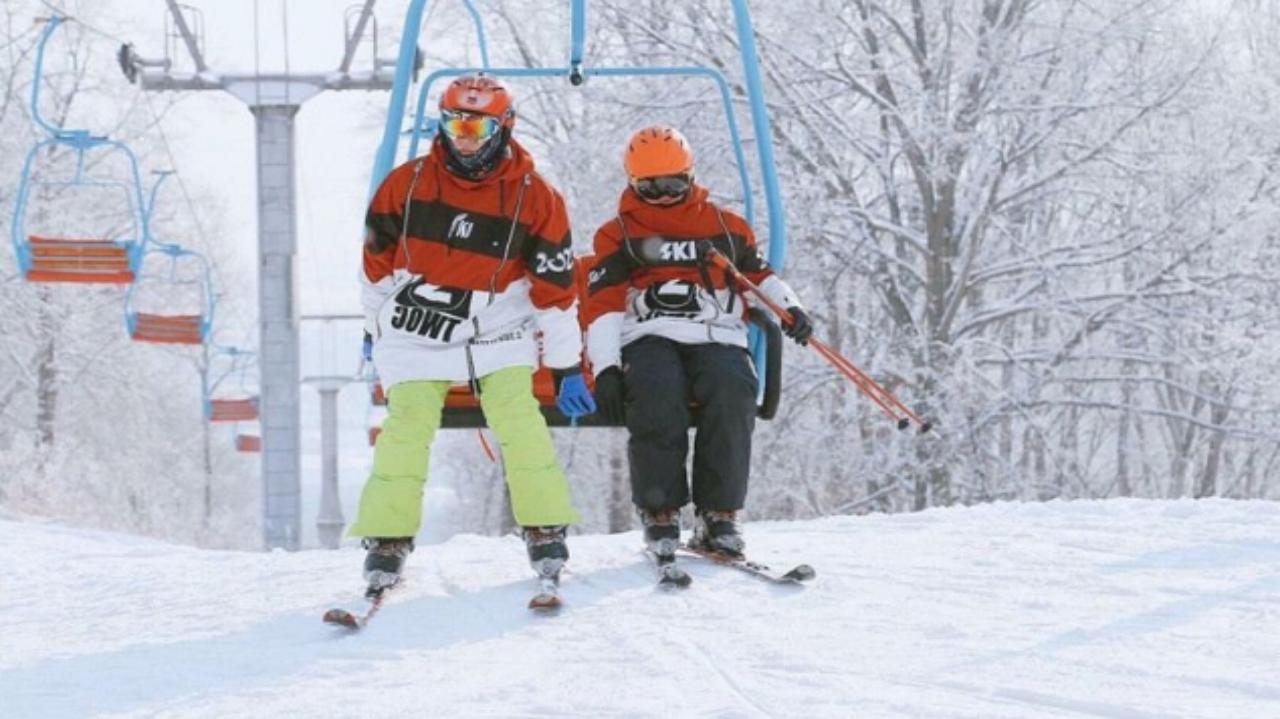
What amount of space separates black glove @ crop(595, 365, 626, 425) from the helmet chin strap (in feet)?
2.60

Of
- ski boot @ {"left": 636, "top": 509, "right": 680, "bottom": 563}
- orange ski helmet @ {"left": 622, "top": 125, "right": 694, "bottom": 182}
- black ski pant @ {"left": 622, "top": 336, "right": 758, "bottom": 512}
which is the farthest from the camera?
orange ski helmet @ {"left": 622, "top": 125, "right": 694, "bottom": 182}

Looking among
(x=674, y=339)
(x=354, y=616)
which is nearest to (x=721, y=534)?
(x=674, y=339)

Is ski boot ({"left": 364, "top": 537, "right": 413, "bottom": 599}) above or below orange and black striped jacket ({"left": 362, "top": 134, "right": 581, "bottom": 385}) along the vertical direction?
below

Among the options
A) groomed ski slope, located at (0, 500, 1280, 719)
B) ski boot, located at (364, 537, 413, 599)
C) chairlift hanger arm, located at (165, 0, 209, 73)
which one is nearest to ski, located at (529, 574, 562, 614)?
groomed ski slope, located at (0, 500, 1280, 719)

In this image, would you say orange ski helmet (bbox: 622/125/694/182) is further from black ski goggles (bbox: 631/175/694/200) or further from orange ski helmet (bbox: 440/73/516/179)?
orange ski helmet (bbox: 440/73/516/179)

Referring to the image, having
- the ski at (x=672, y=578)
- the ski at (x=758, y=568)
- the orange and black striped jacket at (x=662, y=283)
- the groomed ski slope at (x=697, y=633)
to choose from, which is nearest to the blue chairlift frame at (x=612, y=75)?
the orange and black striped jacket at (x=662, y=283)

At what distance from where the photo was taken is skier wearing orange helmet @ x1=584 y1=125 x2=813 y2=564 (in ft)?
14.0

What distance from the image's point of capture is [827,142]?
11.9m

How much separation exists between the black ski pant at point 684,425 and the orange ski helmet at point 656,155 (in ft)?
1.83

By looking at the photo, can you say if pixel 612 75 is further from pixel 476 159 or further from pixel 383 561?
pixel 383 561

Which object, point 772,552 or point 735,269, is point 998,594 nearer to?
point 772,552

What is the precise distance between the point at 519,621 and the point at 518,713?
91 centimetres

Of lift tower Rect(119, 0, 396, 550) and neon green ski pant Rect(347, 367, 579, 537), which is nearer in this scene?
neon green ski pant Rect(347, 367, 579, 537)

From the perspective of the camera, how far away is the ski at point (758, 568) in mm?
3975
